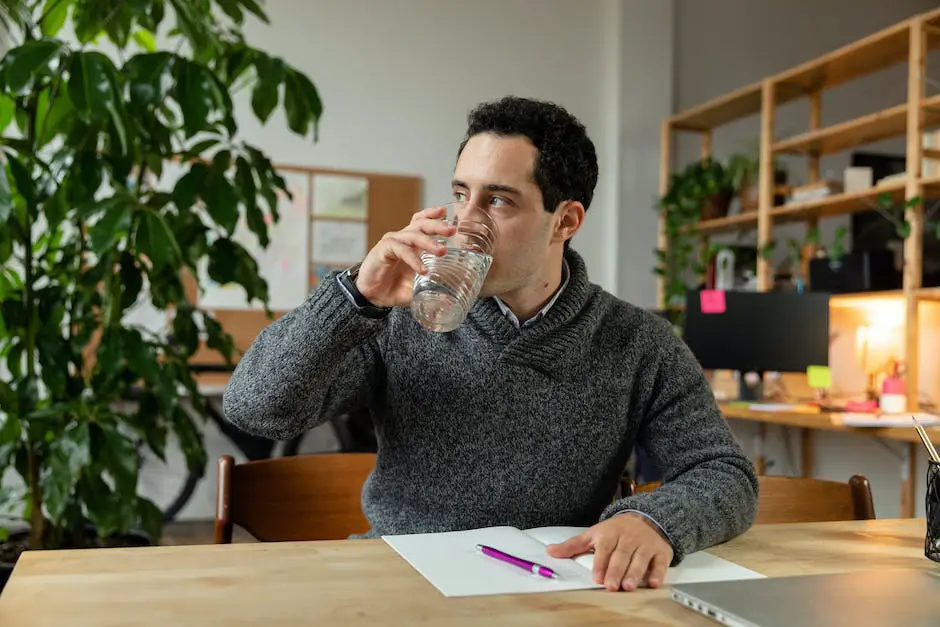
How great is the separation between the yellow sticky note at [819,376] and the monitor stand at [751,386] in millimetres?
276

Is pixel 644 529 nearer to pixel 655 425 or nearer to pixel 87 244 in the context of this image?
pixel 655 425

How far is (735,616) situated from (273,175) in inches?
67.0

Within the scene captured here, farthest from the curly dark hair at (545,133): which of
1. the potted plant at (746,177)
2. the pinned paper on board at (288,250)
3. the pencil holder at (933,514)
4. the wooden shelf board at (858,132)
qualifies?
the pinned paper on board at (288,250)

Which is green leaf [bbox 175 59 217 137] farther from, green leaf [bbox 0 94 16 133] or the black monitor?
the black monitor

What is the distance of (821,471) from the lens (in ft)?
12.2

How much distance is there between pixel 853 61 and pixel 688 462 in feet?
10.5

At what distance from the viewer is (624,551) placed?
899 millimetres

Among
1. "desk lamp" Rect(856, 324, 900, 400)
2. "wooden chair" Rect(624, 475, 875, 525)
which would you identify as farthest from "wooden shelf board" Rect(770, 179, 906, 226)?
"wooden chair" Rect(624, 475, 875, 525)

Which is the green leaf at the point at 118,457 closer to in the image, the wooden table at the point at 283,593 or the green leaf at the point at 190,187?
the green leaf at the point at 190,187

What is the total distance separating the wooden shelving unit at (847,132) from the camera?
331 centimetres

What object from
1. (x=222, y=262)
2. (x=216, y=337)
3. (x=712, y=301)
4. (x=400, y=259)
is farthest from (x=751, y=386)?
(x=400, y=259)

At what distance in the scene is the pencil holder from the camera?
3.27 ft

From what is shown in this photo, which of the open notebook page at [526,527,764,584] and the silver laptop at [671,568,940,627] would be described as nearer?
the silver laptop at [671,568,940,627]

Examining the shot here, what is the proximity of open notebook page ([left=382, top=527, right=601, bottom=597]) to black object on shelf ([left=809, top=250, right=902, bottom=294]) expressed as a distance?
114 inches
